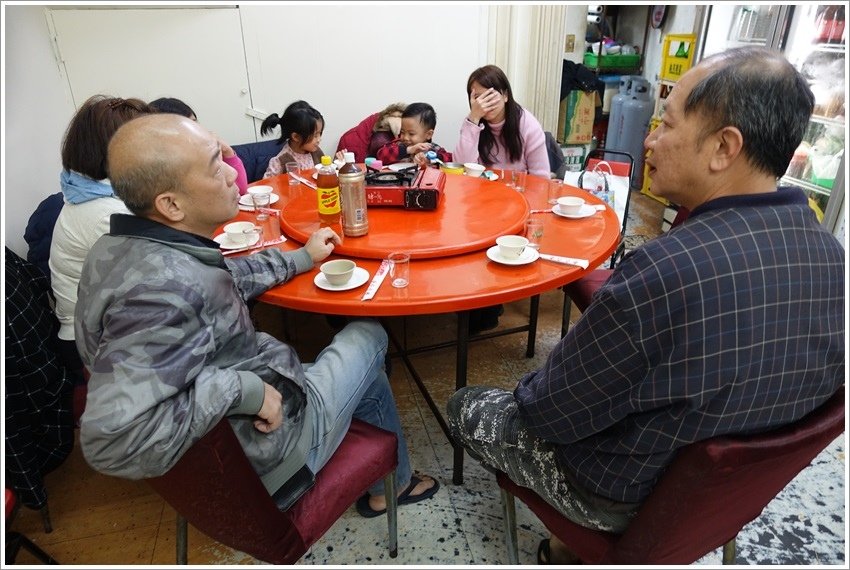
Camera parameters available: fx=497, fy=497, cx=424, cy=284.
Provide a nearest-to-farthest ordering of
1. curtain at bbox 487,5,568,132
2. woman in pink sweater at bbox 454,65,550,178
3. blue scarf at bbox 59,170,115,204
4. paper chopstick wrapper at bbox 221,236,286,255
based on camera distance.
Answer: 1. blue scarf at bbox 59,170,115,204
2. paper chopstick wrapper at bbox 221,236,286,255
3. woman in pink sweater at bbox 454,65,550,178
4. curtain at bbox 487,5,568,132

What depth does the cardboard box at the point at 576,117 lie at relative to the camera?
4836 mm

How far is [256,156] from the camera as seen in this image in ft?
11.3

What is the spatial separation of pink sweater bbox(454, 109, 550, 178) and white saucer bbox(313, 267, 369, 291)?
1.65 meters

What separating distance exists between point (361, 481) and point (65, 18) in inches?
144

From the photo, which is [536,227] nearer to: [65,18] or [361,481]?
[361,481]

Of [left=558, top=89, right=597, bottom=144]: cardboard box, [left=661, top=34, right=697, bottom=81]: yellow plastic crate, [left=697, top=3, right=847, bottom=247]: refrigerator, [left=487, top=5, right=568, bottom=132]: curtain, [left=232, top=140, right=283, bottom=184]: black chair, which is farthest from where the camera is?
[left=558, top=89, right=597, bottom=144]: cardboard box

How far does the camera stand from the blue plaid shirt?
0.88 m

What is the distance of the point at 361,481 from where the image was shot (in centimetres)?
132

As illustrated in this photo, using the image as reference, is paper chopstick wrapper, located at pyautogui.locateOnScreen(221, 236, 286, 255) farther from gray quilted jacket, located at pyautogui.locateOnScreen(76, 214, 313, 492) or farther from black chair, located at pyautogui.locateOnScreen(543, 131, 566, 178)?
black chair, located at pyautogui.locateOnScreen(543, 131, 566, 178)

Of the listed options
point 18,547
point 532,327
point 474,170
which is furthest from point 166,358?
point 474,170

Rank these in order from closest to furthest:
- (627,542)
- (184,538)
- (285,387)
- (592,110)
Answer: (627,542)
(285,387)
(184,538)
(592,110)

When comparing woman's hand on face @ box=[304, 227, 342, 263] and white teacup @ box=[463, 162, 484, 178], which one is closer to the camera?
woman's hand on face @ box=[304, 227, 342, 263]

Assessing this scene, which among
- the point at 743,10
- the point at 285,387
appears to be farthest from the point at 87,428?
the point at 743,10

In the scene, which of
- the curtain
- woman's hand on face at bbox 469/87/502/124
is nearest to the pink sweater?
woman's hand on face at bbox 469/87/502/124
